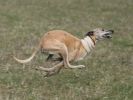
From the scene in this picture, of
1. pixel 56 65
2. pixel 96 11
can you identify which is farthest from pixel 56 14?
pixel 56 65

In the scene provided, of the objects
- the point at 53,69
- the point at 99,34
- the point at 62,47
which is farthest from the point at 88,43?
the point at 53,69

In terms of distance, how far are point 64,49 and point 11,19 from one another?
11486mm

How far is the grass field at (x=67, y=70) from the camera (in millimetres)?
8758

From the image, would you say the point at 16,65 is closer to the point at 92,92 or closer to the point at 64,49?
the point at 64,49

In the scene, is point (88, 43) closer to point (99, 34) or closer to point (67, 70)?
point (99, 34)

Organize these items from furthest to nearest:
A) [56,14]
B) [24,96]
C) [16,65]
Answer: [56,14] → [16,65] → [24,96]

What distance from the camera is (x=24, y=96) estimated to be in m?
8.23

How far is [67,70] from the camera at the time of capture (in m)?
10.8

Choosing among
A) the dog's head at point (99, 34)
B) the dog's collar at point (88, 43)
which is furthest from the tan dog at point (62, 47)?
the dog's head at point (99, 34)

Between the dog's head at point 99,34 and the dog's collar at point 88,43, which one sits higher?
the dog's head at point 99,34

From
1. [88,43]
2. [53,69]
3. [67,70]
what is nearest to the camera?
[53,69]

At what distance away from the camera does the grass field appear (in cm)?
876

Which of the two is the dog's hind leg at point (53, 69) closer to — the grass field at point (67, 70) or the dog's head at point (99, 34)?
the grass field at point (67, 70)

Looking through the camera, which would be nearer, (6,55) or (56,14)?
(6,55)
